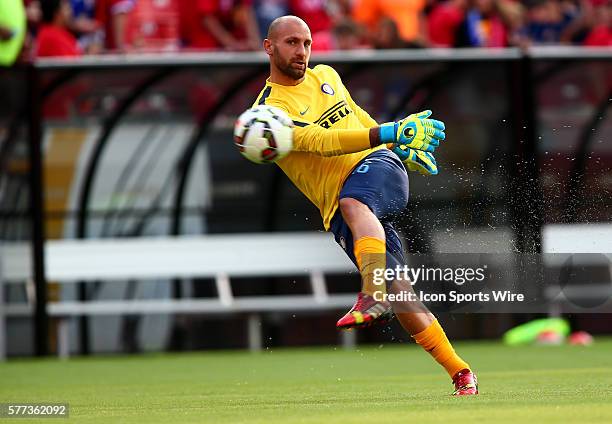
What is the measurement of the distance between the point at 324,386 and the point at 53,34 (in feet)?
23.2

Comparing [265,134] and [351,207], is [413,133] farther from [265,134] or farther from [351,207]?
[265,134]

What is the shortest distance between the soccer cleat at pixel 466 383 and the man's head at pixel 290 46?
2081mm

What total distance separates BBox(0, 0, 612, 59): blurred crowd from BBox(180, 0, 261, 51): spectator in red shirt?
1cm

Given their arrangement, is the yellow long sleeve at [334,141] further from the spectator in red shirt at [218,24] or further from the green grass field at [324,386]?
the spectator in red shirt at [218,24]

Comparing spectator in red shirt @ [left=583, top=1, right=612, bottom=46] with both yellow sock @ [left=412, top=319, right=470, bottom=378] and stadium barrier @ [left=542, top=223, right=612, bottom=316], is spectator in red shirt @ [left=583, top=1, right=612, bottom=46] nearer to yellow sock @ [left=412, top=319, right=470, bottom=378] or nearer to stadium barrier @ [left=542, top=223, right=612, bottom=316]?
stadium barrier @ [left=542, top=223, right=612, bottom=316]

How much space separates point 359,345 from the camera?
15805mm

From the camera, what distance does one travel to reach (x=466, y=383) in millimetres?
8453

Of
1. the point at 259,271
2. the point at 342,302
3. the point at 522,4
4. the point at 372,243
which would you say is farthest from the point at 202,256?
the point at 372,243

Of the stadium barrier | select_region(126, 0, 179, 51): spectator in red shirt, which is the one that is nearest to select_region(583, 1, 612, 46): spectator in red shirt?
select_region(126, 0, 179, 51): spectator in red shirt

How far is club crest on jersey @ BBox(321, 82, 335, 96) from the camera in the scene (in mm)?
8898

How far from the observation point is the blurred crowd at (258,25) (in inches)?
629

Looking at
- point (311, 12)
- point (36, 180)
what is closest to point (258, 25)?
point (311, 12)

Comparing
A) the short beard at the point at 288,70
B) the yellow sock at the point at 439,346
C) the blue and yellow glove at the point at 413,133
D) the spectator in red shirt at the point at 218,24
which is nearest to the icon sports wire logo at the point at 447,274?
the yellow sock at the point at 439,346

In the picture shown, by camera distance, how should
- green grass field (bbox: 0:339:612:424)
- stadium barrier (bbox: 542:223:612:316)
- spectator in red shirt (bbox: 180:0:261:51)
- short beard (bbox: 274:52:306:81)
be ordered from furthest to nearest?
spectator in red shirt (bbox: 180:0:261:51) < stadium barrier (bbox: 542:223:612:316) < short beard (bbox: 274:52:306:81) < green grass field (bbox: 0:339:612:424)
